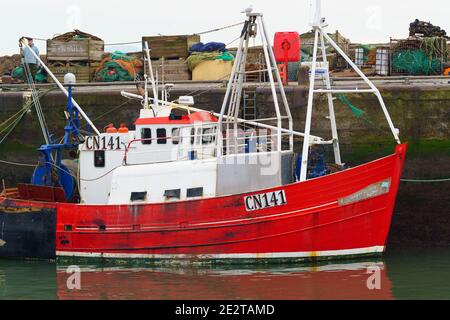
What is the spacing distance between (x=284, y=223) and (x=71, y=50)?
1131cm

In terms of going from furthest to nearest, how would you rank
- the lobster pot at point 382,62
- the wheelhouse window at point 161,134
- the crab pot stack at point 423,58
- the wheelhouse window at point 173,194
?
1. the lobster pot at point 382,62
2. the crab pot stack at point 423,58
3. the wheelhouse window at point 161,134
4. the wheelhouse window at point 173,194

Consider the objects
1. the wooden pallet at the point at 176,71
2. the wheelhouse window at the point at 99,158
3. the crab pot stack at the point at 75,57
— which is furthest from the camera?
the crab pot stack at the point at 75,57

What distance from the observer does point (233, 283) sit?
19.0 metres

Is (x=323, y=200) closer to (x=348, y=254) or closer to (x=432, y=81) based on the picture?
(x=348, y=254)

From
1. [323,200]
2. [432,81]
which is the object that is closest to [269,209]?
[323,200]

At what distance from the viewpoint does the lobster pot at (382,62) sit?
91.6 feet

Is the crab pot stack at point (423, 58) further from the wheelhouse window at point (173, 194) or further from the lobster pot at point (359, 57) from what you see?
the wheelhouse window at point (173, 194)

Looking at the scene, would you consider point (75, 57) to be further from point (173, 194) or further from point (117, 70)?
point (173, 194)

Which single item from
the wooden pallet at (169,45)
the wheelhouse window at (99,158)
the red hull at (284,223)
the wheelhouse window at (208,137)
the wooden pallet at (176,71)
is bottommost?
the red hull at (284,223)

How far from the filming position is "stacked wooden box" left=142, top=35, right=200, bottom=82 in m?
29.0

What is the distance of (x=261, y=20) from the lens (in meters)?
21.1

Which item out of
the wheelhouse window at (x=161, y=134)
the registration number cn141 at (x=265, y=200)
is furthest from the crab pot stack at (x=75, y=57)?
the registration number cn141 at (x=265, y=200)

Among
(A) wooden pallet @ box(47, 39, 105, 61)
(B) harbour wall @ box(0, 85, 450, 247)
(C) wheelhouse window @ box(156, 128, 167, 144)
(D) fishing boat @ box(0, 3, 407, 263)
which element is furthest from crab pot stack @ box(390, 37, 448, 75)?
(C) wheelhouse window @ box(156, 128, 167, 144)

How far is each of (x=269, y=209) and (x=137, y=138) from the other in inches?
140
